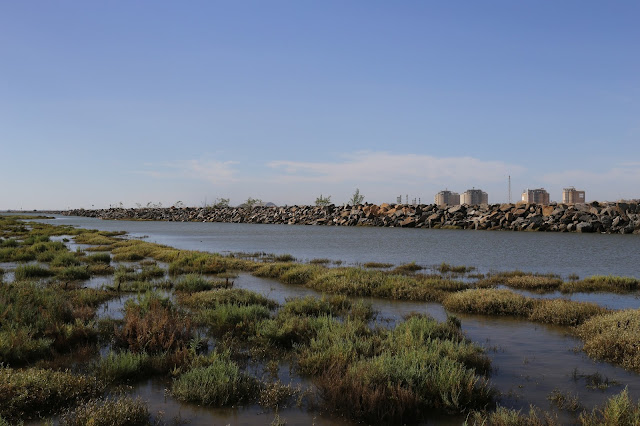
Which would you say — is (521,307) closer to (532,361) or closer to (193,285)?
(532,361)

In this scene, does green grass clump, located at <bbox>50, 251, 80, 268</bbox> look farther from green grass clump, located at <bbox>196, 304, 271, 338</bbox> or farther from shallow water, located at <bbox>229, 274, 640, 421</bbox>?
shallow water, located at <bbox>229, 274, 640, 421</bbox>

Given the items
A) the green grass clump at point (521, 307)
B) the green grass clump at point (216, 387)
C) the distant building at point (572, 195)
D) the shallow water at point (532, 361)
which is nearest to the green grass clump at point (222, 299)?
the shallow water at point (532, 361)

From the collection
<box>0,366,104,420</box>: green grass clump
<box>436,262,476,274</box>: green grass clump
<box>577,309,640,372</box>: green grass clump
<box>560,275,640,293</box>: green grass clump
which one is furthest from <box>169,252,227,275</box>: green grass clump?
<box>577,309,640,372</box>: green grass clump

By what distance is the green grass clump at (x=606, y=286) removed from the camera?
16891 millimetres

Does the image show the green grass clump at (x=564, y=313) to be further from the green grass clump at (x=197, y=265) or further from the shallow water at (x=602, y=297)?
the green grass clump at (x=197, y=265)

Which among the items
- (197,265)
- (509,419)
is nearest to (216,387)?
(509,419)

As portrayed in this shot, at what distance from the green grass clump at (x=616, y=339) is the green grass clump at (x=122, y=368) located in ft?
28.0

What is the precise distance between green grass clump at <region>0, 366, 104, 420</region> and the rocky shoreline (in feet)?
195

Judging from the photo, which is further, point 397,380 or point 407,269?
point 407,269

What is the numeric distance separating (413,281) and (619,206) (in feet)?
175

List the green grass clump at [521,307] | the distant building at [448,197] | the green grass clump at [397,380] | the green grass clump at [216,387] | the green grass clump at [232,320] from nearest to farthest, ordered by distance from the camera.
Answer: the green grass clump at [397,380], the green grass clump at [216,387], the green grass clump at [232,320], the green grass clump at [521,307], the distant building at [448,197]

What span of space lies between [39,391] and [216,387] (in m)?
2.42

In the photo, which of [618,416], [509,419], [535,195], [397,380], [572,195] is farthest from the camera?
[535,195]

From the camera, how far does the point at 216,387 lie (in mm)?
6402
